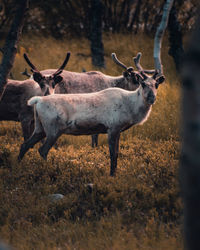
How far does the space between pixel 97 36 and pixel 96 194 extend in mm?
9443

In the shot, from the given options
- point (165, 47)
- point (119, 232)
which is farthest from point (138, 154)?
point (165, 47)

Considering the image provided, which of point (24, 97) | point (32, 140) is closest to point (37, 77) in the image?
point (24, 97)

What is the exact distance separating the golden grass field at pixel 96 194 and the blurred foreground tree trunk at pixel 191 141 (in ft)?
5.50

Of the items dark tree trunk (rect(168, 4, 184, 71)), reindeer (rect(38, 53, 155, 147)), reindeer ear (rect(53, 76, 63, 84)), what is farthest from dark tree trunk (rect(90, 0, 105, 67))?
reindeer ear (rect(53, 76, 63, 84))

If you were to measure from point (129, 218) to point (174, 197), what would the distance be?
669 millimetres

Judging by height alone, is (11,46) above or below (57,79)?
above

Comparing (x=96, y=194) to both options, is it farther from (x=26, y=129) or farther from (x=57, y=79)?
(x=57, y=79)

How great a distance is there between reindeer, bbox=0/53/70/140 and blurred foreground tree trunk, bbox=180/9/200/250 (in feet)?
18.7

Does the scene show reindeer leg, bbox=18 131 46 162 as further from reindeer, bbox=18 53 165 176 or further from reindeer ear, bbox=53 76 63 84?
reindeer ear, bbox=53 76 63 84

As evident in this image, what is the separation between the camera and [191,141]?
1.82m

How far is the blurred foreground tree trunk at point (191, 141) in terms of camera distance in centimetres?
178

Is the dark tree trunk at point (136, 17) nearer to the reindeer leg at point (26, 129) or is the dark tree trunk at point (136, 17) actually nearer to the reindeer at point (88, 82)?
the reindeer at point (88, 82)

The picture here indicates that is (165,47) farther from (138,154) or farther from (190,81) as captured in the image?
(190,81)

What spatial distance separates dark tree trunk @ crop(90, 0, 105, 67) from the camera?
1306 cm
